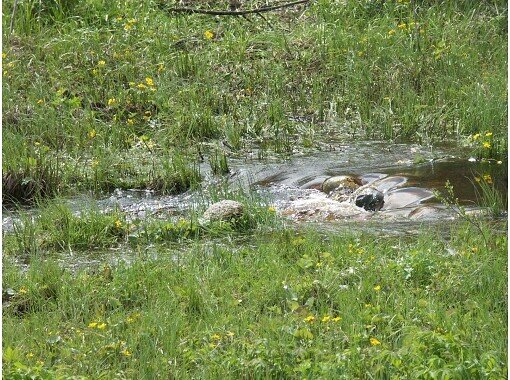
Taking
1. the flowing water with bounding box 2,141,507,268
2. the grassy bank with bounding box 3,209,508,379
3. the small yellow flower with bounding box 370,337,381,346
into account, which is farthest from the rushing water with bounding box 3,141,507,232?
the small yellow flower with bounding box 370,337,381,346

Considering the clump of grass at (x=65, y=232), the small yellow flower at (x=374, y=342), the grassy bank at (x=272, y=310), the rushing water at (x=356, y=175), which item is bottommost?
the rushing water at (x=356, y=175)

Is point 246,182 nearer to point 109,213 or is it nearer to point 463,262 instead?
point 109,213

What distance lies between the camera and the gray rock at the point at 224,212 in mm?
6590

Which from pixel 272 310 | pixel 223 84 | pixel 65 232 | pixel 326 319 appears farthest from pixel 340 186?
pixel 326 319

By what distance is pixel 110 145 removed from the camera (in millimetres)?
8961

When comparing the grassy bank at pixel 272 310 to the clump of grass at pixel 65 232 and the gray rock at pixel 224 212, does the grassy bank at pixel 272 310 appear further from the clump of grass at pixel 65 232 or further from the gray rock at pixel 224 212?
the gray rock at pixel 224 212

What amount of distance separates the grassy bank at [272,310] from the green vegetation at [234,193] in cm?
1

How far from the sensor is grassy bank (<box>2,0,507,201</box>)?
8625 mm

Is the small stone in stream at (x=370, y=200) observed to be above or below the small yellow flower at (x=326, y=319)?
below

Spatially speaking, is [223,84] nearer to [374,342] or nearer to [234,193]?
[234,193]

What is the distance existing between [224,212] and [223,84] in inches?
154

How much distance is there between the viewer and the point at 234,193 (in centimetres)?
715

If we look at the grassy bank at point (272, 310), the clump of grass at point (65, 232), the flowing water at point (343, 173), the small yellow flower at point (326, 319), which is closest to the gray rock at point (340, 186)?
the flowing water at point (343, 173)

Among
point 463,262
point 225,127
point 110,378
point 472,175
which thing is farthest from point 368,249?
point 225,127
